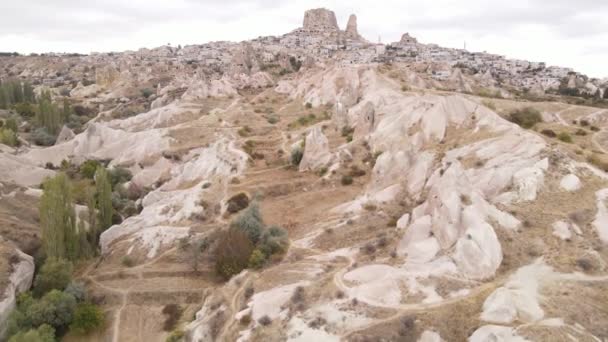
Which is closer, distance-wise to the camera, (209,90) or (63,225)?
(63,225)

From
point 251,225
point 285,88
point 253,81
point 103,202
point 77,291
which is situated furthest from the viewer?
point 253,81

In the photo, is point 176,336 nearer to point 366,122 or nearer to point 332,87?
point 366,122

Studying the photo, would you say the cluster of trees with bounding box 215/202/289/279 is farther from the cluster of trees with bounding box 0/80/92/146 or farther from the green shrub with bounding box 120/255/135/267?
the cluster of trees with bounding box 0/80/92/146

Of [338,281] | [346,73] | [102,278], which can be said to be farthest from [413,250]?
[346,73]

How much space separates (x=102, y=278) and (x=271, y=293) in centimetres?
1804

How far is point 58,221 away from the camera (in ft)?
129

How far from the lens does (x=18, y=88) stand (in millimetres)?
124625

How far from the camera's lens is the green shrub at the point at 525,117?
49.2 meters

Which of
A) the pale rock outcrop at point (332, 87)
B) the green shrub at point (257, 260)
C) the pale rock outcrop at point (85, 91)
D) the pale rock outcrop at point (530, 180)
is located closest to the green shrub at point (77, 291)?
the green shrub at point (257, 260)

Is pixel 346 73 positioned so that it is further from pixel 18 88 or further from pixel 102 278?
pixel 18 88

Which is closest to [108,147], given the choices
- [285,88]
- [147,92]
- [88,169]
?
[88,169]

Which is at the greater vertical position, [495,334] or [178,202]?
[178,202]

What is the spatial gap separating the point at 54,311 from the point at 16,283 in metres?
6.59

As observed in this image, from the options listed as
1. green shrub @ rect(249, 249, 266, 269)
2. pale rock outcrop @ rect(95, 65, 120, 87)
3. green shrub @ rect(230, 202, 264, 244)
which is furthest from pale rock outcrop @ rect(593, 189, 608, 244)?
pale rock outcrop @ rect(95, 65, 120, 87)
